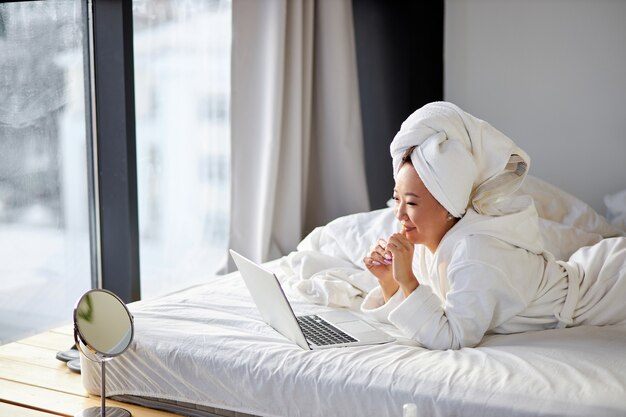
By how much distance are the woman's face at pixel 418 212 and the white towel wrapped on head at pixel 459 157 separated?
0.02 m

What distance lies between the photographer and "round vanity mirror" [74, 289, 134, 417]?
5.04ft

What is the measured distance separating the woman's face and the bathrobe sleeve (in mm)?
90

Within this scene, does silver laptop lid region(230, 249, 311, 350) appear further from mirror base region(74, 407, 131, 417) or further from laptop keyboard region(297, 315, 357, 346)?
mirror base region(74, 407, 131, 417)

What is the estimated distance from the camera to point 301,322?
1861 mm

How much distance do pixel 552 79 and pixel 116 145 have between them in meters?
1.84

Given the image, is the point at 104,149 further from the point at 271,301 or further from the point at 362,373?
the point at 362,373

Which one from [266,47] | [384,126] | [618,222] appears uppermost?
[266,47]

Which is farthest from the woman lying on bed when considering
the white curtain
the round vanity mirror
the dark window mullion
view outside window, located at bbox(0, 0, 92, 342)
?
the white curtain

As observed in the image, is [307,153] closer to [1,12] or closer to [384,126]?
[384,126]

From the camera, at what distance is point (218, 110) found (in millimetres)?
3262

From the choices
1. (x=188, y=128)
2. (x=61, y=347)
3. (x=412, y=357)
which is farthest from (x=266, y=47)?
(x=412, y=357)

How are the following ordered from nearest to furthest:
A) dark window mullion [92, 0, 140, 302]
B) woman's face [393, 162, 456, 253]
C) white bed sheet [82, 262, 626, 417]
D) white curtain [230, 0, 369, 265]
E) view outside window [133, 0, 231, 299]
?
white bed sheet [82, 262, 626, 417], woman's face [393, 162, 456, 253], dark window mullion [92, 0, 140, 302], view outside window [133, 0, 231, 299], white curtain [230, 0, 369, 265]

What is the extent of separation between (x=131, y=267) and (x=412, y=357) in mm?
1373

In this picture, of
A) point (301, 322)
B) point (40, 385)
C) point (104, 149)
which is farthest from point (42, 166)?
point (301, 322)
